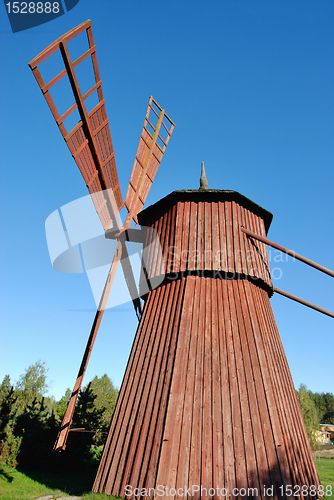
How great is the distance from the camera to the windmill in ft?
19.7

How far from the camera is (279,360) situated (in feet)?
22.4

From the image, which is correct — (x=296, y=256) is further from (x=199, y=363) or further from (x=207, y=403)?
(x=207, y=403)

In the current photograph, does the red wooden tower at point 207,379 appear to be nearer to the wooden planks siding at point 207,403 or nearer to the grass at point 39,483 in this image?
the wooden planks siding at point 207,403

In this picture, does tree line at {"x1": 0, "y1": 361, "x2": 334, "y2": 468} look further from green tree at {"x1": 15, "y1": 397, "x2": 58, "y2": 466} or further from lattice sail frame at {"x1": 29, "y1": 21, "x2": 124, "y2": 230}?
lattice sail frame at {"x1": 29, "y1": 21, "x2": 124, "y2": 230}

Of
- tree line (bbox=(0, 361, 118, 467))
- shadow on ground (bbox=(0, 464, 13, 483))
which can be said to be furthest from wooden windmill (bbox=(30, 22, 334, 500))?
tree line (bbox=(0, 361, 118, 467))

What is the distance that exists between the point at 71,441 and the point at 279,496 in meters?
9.32

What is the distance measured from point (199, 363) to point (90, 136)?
553 centimetres

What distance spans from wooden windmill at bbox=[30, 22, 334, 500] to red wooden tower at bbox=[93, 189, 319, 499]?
0.8 inches

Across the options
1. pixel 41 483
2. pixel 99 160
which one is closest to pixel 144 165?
pixel 99 160

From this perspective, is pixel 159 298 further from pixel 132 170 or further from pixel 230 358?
pixel 132 170

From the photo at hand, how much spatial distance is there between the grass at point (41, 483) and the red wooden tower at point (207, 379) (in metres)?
1.37

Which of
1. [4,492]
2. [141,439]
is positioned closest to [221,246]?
[141,439]

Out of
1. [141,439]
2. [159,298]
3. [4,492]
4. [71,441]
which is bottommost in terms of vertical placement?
[4,492]

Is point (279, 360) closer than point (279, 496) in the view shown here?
No
